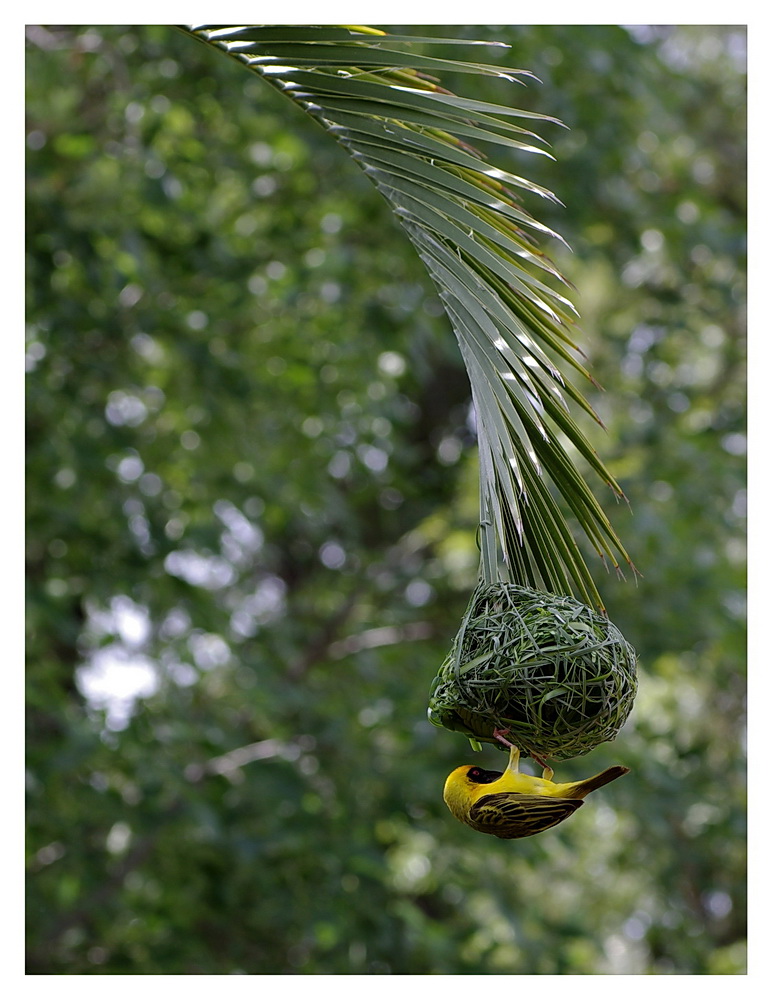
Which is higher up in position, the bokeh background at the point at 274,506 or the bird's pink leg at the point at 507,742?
the bird's pink leg at the point at 507,742

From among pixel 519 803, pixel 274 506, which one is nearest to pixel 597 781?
pixel 519 803

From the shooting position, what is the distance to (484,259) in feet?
3.31

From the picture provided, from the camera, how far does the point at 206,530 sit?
3230 millimetres

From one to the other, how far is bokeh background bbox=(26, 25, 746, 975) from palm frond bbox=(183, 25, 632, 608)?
1862 millimetres

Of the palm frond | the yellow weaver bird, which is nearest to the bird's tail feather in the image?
the yellow weaver bird

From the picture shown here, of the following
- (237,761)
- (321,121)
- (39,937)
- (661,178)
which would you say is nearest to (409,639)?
(237,761)

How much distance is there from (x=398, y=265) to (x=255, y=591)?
6.42 feet

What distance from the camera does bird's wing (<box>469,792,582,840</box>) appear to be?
35.4 inches

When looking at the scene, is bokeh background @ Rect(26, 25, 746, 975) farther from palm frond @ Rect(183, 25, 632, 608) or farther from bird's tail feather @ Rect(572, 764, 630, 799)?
bird's tail feather @ Rect(572, 764, 630, 799)

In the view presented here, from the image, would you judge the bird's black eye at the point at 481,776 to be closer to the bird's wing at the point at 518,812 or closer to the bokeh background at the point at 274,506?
the bird's wing at the point at 518,812

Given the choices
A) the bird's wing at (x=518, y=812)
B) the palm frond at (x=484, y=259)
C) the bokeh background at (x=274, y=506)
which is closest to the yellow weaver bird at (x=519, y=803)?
the bird's wing at (x=518, y=812)

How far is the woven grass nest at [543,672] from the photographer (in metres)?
0.96

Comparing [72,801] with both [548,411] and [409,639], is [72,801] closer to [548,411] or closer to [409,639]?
[409,639]

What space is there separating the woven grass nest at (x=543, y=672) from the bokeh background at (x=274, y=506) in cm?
211
